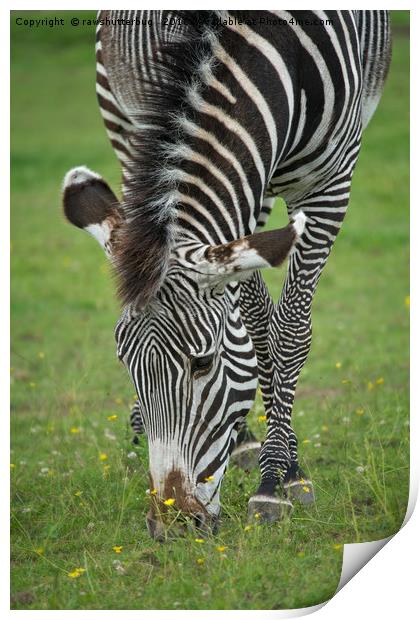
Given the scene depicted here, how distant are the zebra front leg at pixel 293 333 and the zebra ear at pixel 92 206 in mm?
1313

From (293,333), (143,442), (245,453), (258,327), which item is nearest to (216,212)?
(293,333)

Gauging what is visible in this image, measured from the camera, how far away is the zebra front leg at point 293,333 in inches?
204

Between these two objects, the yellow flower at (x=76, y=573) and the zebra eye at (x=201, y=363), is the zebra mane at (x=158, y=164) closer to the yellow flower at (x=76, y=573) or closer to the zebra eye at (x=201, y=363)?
the zebra eye at (x=201, y=363)

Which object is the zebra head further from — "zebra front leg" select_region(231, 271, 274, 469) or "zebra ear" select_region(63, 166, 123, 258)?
"zebra front leg" select_region(231, 271, 274, 469)

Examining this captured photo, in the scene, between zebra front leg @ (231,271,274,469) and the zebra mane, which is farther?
zebra front leg @ (231,271,274,469)

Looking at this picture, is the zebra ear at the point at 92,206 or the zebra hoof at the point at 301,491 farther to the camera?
the zebra hoof at the point at 301,491

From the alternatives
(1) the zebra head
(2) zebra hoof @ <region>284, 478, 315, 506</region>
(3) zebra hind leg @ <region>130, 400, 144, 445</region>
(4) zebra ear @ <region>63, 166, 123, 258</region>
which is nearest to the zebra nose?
(1) the zebra head

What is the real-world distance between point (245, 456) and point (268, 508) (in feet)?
3.64

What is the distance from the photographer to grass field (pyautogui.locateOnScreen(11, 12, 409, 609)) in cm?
418

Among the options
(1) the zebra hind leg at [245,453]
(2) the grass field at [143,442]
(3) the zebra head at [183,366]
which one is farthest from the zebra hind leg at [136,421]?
(3) the zebra head at [183,366]

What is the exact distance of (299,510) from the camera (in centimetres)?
495

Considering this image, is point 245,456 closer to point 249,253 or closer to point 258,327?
point 258,327

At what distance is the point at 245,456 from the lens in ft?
19.4
